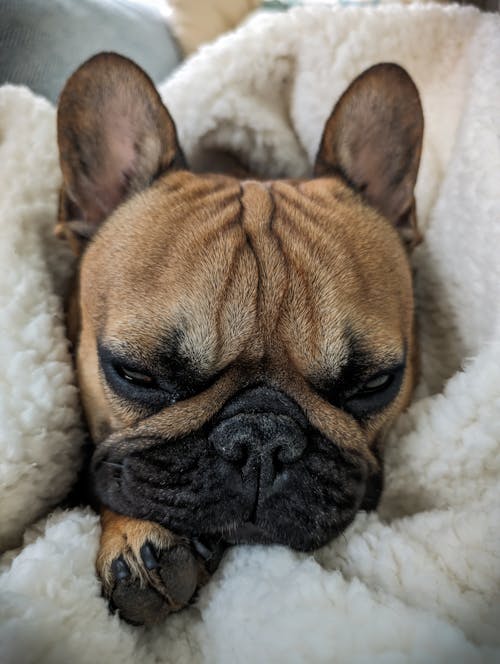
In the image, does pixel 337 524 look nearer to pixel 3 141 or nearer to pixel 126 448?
pixel 126 448

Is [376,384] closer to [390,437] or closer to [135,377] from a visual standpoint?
[390,437]

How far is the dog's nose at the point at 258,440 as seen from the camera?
0.85 m

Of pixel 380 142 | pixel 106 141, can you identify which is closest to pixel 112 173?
pixel 106 141

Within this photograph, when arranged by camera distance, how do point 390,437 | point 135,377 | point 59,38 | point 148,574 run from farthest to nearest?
1. point 59,38
2. point 390,437
3. point 135,377
4. point 148,574

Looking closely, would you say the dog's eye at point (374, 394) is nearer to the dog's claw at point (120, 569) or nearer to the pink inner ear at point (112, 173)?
the dog's claw at point (120, 569)

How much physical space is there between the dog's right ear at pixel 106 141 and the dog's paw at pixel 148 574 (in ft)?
2.15

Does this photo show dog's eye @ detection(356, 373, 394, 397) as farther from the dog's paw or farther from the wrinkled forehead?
the dog's paw

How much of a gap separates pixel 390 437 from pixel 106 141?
88cm

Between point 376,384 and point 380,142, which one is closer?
point 376,384

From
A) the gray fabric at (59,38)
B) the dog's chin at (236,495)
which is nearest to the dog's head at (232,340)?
the dog's chin at (236,495)

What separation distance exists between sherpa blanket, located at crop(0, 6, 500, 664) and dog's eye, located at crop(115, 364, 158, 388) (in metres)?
0.15

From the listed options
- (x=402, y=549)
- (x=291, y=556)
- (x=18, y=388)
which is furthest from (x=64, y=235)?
(x=402, y=549)

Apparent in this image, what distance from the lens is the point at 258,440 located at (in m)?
0.85

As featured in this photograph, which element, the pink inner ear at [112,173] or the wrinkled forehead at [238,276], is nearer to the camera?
the wrinkled forehead at [238,276]
